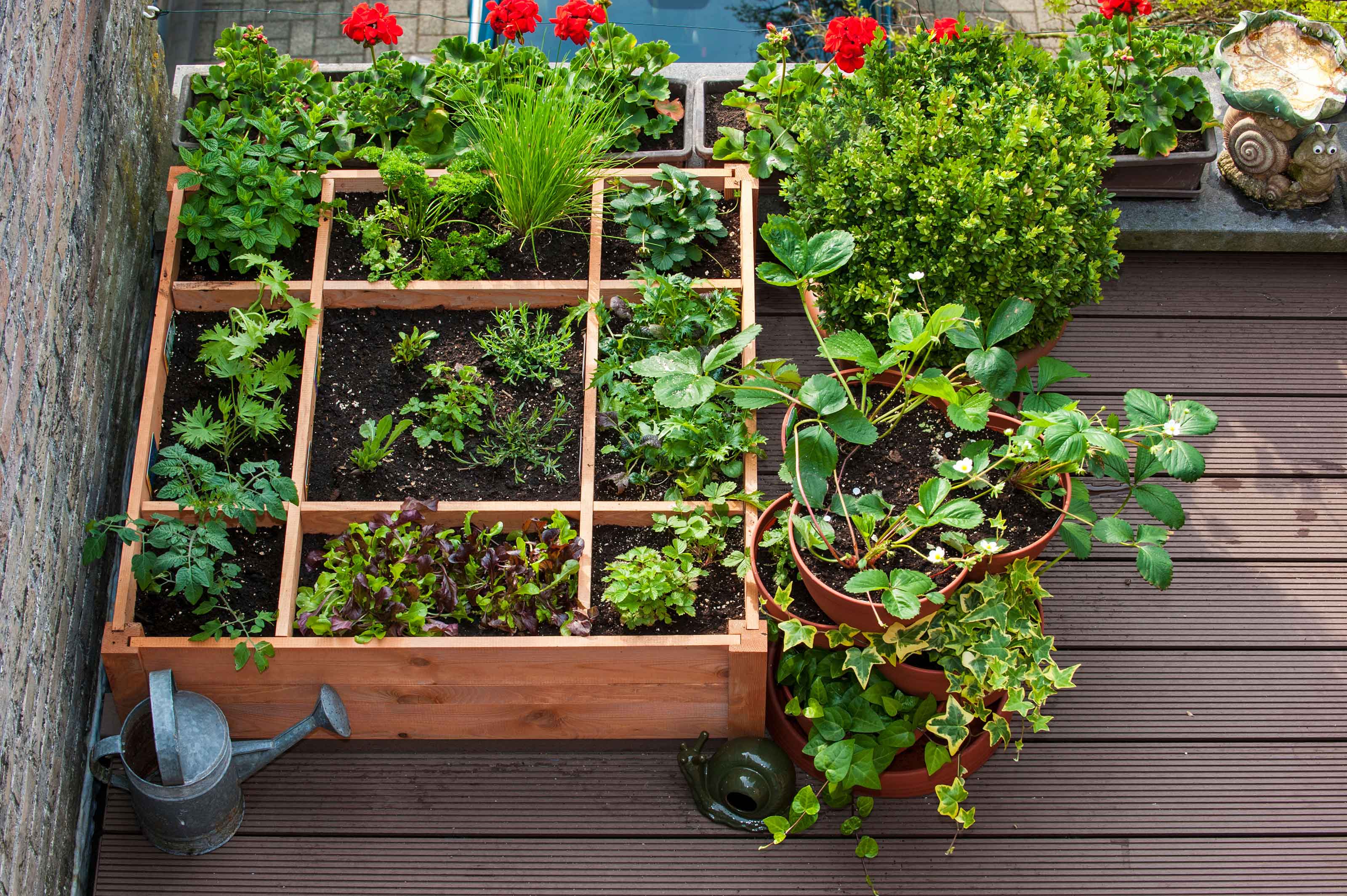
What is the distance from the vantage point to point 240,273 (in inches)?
112

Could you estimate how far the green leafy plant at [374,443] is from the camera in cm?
263

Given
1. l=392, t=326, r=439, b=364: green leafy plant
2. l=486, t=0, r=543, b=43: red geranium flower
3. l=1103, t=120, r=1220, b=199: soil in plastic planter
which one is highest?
l=486, t=0, r=543, b=43: red geranium flower

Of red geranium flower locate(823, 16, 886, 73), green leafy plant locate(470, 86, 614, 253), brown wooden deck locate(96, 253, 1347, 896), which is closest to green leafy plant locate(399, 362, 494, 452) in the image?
green leafy plant locate(470, 86, 614, 253)

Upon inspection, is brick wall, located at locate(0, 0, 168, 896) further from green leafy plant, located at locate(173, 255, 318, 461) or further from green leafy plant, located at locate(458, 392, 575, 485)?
green leafy plant, located at locate(458, 392, 575, 485)

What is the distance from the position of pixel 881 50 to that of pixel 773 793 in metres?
1.75

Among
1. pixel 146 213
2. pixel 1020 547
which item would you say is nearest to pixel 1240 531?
pixel 1020 547

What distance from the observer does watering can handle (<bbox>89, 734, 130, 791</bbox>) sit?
2.35 metres

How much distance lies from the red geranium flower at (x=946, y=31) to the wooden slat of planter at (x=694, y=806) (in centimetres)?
168

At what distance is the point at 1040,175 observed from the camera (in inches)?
Result: 102

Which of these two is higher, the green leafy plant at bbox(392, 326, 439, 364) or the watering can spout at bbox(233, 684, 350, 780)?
the green leafy plant at bbox(392, 326, 439, 364)

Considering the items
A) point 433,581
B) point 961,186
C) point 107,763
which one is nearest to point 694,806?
point 433,581

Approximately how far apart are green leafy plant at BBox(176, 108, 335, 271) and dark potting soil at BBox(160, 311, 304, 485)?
0.49 feet

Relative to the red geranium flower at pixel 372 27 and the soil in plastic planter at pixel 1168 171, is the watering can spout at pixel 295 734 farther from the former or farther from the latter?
the soil in plastic planter at pixel 1168 171

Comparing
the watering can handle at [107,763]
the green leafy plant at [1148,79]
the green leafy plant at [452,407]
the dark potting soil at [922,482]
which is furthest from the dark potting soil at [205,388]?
the green leafy plant at [1148,79]
